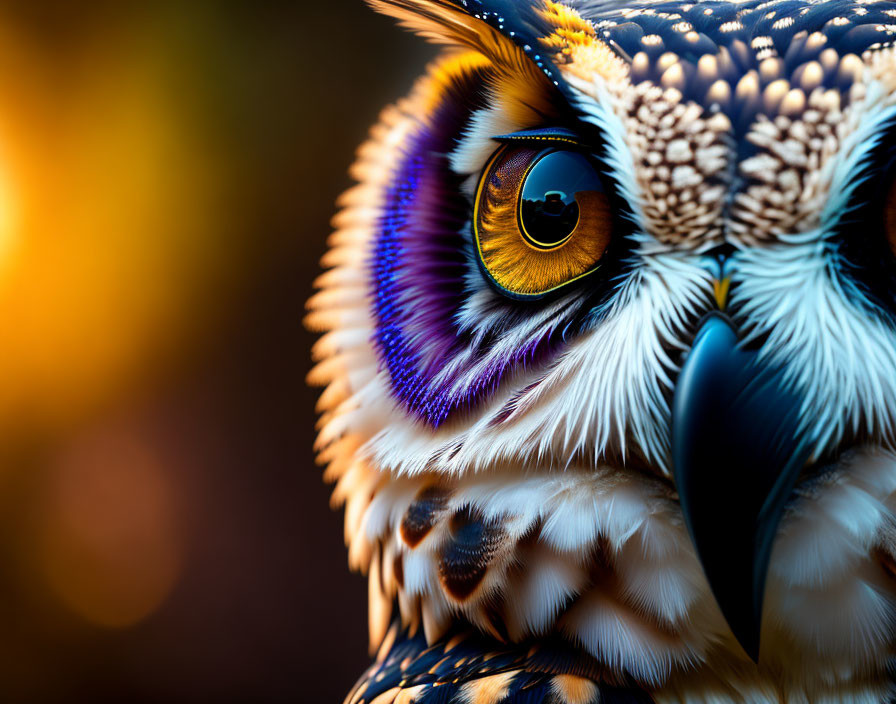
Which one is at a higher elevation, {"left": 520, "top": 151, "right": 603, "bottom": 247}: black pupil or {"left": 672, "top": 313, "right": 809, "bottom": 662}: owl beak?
{"left": 520, "top": 151, "right": 603, "bottom": 247}: black pupil

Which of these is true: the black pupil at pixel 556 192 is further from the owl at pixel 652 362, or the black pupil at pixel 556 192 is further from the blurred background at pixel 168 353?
the blurred background at pixel 168 353

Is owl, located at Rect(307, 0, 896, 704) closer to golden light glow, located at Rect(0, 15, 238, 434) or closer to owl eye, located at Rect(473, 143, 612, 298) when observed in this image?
owl eye, located at Rect(473, 143, 612, 298)

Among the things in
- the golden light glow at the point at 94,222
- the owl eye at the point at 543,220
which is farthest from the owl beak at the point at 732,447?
the golden light glow at the point at 94,222

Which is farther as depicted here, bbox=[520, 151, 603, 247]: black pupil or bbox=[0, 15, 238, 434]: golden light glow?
bbox=[0, 15, 238, 434]: golden light glow

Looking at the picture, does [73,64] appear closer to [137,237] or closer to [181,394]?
[137,237]

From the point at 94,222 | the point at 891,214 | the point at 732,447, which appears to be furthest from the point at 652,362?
the point at 94,222

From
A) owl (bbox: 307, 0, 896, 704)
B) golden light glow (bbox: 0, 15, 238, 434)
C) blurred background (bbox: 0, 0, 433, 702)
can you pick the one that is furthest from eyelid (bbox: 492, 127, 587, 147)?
golden light glow (bbox: 0, 15, 238, 434)

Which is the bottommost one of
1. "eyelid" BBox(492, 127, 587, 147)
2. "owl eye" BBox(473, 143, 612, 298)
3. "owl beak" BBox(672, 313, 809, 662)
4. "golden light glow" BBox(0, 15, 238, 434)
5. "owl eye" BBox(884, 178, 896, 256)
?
"owl beak" BBox(672, 313, 809, 662)
